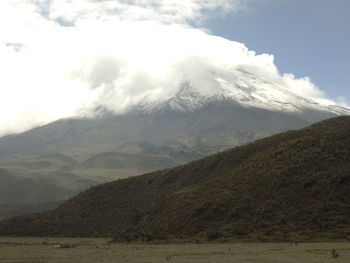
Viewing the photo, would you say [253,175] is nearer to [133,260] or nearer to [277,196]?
[277,196]

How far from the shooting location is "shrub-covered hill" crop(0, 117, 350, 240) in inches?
2062

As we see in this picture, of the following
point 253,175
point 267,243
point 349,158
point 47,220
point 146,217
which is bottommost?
point 47,220

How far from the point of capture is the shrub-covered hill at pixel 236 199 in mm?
52375

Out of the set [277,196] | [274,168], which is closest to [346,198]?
[277,196]

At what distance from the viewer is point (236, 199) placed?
5944 cm

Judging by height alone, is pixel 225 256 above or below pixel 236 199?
below

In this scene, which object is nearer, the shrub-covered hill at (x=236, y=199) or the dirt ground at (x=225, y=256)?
the dirt ground at (x=225, y=256)

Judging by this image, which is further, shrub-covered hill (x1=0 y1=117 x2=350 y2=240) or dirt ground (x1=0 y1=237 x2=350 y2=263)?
shrub-covered hill (x1=0 y1=117 x2=350 y2=240)

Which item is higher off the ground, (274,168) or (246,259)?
(274,168)

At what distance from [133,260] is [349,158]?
35.9m

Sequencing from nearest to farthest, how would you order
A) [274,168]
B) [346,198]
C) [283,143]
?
[346,198]
[274,168]
[283,143]

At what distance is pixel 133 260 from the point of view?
35188mm

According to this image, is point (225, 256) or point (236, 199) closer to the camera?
point (225, 256)

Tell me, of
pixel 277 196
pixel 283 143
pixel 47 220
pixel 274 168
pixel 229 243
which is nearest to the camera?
pixel 229 243
